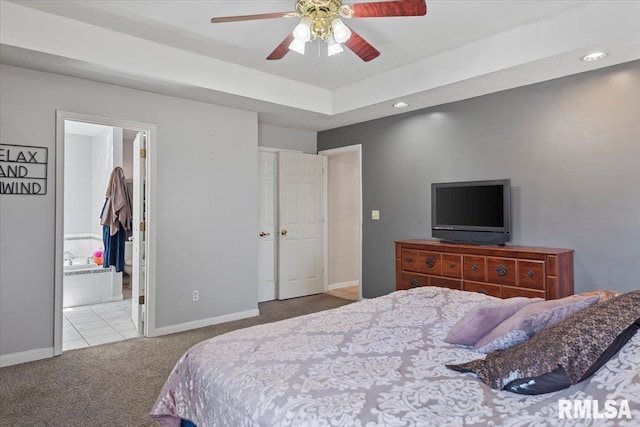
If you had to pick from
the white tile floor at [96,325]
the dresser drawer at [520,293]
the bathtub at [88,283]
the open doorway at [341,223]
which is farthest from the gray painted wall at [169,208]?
the dresser drawer at [520,293]

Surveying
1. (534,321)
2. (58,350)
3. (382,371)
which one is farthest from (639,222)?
(58,350)

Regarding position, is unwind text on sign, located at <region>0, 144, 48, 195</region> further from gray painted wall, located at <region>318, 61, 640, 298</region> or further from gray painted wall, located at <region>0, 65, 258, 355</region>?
gray painted wall, located at <region>318, 61, 640, 298</region>

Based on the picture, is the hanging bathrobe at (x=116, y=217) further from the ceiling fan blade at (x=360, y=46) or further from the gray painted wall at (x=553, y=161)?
the ceiling fan blade at (x=360, y=46)

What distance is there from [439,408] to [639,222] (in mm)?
2939

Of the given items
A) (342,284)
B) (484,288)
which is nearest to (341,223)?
(342,284)

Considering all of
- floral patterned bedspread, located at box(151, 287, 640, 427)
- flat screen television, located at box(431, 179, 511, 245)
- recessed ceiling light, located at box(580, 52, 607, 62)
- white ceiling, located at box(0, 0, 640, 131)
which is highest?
white ceiling, located at box(0, 0, 640, 131)

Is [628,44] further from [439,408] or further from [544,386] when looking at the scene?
[439,408]

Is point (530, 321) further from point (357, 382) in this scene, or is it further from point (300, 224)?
point (300, 224)

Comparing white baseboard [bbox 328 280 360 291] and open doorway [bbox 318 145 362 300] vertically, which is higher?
open doorway [bbox 318 145 362 300]

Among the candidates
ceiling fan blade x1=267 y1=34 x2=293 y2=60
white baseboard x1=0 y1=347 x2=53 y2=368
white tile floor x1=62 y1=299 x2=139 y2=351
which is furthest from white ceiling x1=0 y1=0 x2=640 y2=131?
white tile floor x1=62 y1=299 x2=139 y2=351

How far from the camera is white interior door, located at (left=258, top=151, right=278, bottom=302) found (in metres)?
5.27

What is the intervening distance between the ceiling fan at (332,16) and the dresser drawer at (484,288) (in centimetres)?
225

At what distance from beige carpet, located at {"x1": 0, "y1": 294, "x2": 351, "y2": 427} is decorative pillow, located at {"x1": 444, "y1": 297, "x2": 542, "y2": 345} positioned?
6.21ft

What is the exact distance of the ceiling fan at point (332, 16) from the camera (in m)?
2.17
